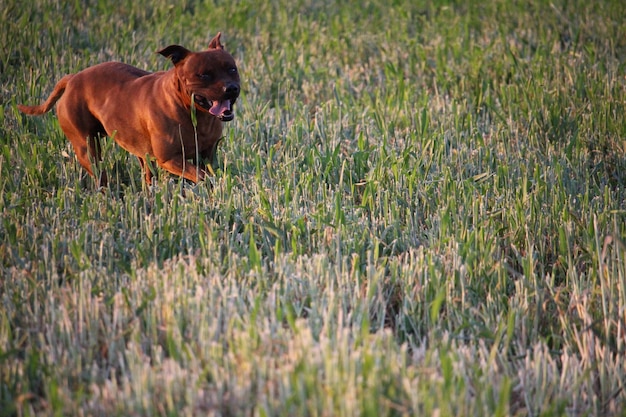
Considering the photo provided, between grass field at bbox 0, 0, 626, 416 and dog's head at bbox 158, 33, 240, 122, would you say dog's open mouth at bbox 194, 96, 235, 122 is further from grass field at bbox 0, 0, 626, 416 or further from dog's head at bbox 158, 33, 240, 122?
grass field at bbox 0, 0, 626, 416

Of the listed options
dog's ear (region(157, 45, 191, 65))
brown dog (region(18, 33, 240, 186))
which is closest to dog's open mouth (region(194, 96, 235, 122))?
brown dog (region(18, 33, 240, 186))

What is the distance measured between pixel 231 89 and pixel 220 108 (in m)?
0.12

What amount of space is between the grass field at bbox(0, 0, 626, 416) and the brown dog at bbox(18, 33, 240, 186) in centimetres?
17

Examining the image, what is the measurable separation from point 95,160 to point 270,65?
285 centimetres

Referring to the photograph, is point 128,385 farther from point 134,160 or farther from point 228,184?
point 134,160

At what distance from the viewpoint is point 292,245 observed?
3637 mm

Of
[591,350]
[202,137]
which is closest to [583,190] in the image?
[591,350]

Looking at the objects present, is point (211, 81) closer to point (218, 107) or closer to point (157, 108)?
point (218, 107)

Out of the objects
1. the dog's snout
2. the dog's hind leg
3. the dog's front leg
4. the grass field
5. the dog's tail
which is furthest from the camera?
the dog's tail

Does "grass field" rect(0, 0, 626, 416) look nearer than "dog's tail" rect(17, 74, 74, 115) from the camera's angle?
Yes

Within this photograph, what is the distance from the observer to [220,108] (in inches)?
169

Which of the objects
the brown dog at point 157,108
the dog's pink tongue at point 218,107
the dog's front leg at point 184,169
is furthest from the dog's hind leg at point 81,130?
the dog's pink tongue at point 218,107

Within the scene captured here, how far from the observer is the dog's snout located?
424 centimetres

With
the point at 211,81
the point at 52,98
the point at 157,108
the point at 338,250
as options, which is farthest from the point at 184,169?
the point at 338,250
